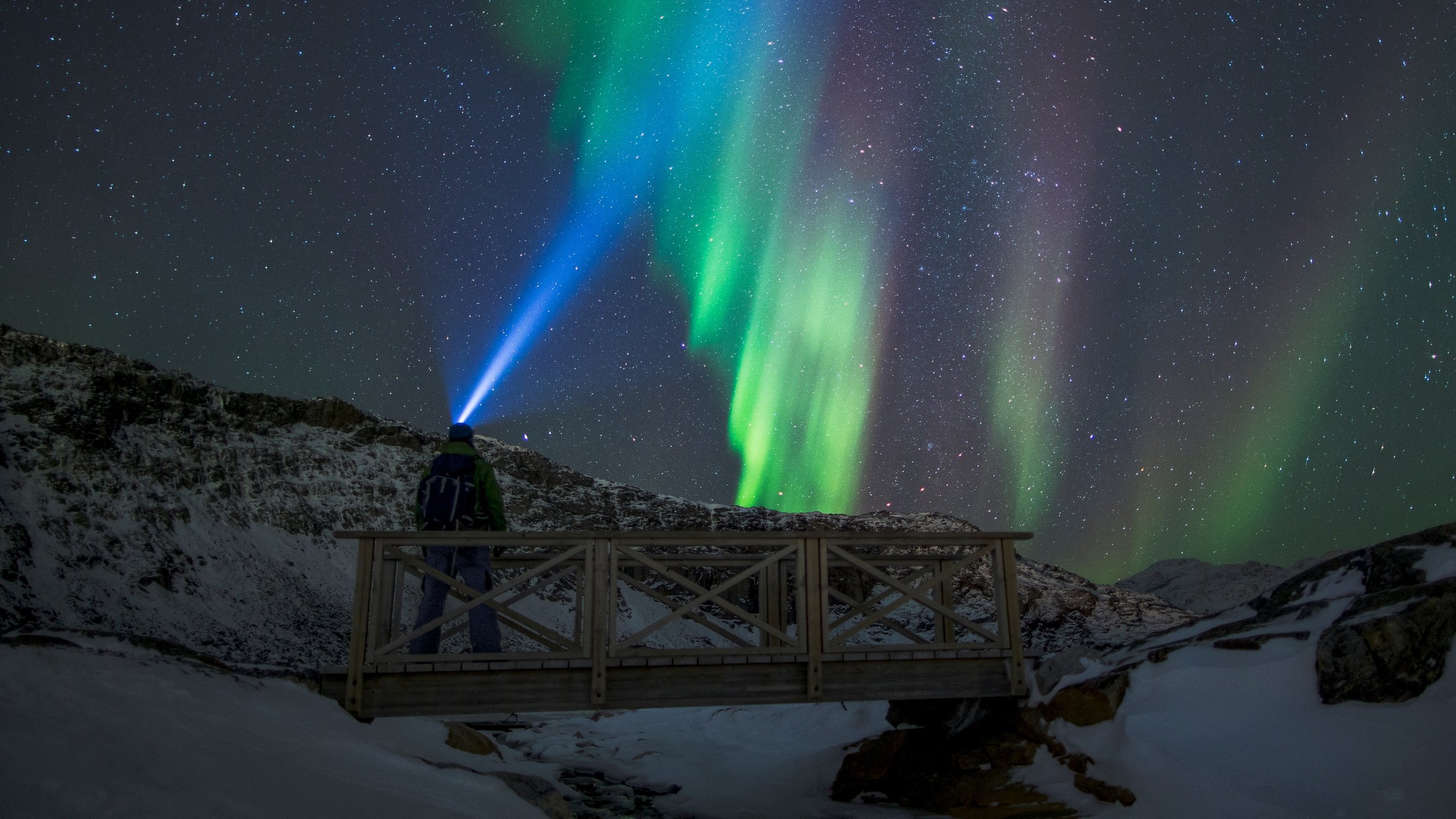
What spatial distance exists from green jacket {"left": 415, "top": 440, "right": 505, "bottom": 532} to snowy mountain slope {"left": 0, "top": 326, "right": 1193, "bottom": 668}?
20.8 metres

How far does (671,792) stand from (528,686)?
11.5ft

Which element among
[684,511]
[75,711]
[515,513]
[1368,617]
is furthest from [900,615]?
[75,711]

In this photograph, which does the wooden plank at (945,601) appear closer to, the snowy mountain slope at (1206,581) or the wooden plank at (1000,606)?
the wooden plank at (1000,606)

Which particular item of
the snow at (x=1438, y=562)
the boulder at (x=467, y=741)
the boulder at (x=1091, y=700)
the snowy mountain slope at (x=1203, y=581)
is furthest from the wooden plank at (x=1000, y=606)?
the snowy mountain slope at (x=1203, y=581)

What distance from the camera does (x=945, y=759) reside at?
927cm

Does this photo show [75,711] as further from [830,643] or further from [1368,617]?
[1368,617]

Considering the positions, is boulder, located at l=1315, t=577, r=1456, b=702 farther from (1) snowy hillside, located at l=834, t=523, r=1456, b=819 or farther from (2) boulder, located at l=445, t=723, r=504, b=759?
(2) boulder, located at l=445, t=723, r=504, b=759

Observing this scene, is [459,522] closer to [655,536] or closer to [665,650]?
[655,536]

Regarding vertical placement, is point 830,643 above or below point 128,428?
below

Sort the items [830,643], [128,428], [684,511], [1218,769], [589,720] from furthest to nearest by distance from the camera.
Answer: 1. [684,511]
2. [128,428]
3. [589,720]
4. [830,643]
5. [1218,769]

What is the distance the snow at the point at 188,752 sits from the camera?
3.36 metres

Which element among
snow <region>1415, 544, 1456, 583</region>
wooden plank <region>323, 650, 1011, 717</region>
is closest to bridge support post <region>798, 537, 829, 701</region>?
wooden plank <region>323, 650, 1011, 717</region>

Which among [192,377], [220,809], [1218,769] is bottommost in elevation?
[1218,769]

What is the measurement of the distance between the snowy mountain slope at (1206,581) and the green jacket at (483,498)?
93.3 metres
